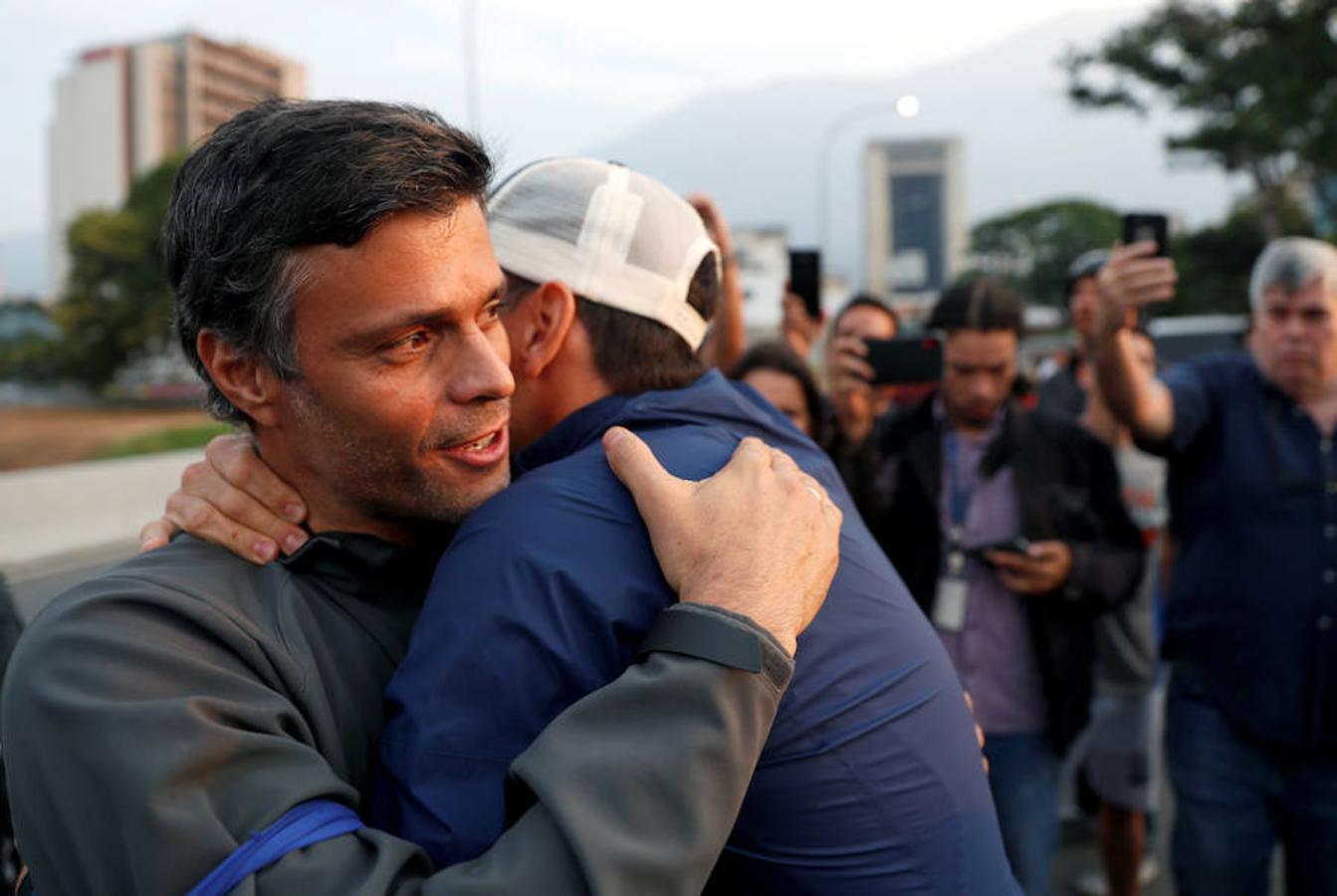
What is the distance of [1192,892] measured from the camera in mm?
3418

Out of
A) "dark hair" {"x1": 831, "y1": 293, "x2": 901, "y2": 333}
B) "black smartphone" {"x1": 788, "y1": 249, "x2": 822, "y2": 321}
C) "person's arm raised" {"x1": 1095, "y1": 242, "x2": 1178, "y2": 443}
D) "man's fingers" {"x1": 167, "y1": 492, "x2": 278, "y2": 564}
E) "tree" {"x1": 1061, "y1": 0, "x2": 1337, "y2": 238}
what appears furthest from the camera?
"tree" {"x1": 1061, "y1": 0, "x2": 1337, "y2": 238}

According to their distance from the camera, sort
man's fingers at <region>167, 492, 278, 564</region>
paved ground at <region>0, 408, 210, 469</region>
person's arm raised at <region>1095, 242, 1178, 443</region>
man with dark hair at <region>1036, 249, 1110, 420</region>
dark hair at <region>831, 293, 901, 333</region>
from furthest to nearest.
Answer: paved ground at <region>0, 408, 210, 469</region> < man with dark hair at <region>1036, 249, 1110, 420</region> < dark hair at <region>831, 293, 901, 333</region> < person's arm raised at <region>1095, 242, 1178, 443</region> < man's fingers at <region>167, 492, 278, 564</region>

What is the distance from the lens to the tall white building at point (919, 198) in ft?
388

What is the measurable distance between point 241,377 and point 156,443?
2674 centimetres

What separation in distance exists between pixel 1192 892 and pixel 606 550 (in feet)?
9.05

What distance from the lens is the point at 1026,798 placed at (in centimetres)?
358

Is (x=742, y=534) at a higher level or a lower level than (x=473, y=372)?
lower

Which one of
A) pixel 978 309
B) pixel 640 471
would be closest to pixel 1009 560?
pixel 978 309

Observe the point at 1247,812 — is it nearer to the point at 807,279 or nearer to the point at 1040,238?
the point at 807,279

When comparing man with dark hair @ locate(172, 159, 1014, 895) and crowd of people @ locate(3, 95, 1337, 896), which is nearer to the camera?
crowd of people @ locate(3, 95, 1337, 896)

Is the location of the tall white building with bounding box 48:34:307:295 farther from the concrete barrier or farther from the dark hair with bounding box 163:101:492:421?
the dark hair with bounding box 163:101:492:421

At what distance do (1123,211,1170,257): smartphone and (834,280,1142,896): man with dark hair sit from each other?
0.51 meters

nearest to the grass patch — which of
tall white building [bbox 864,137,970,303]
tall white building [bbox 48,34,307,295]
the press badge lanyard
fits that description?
the press badge lanyard

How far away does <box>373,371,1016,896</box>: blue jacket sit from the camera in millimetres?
1342
